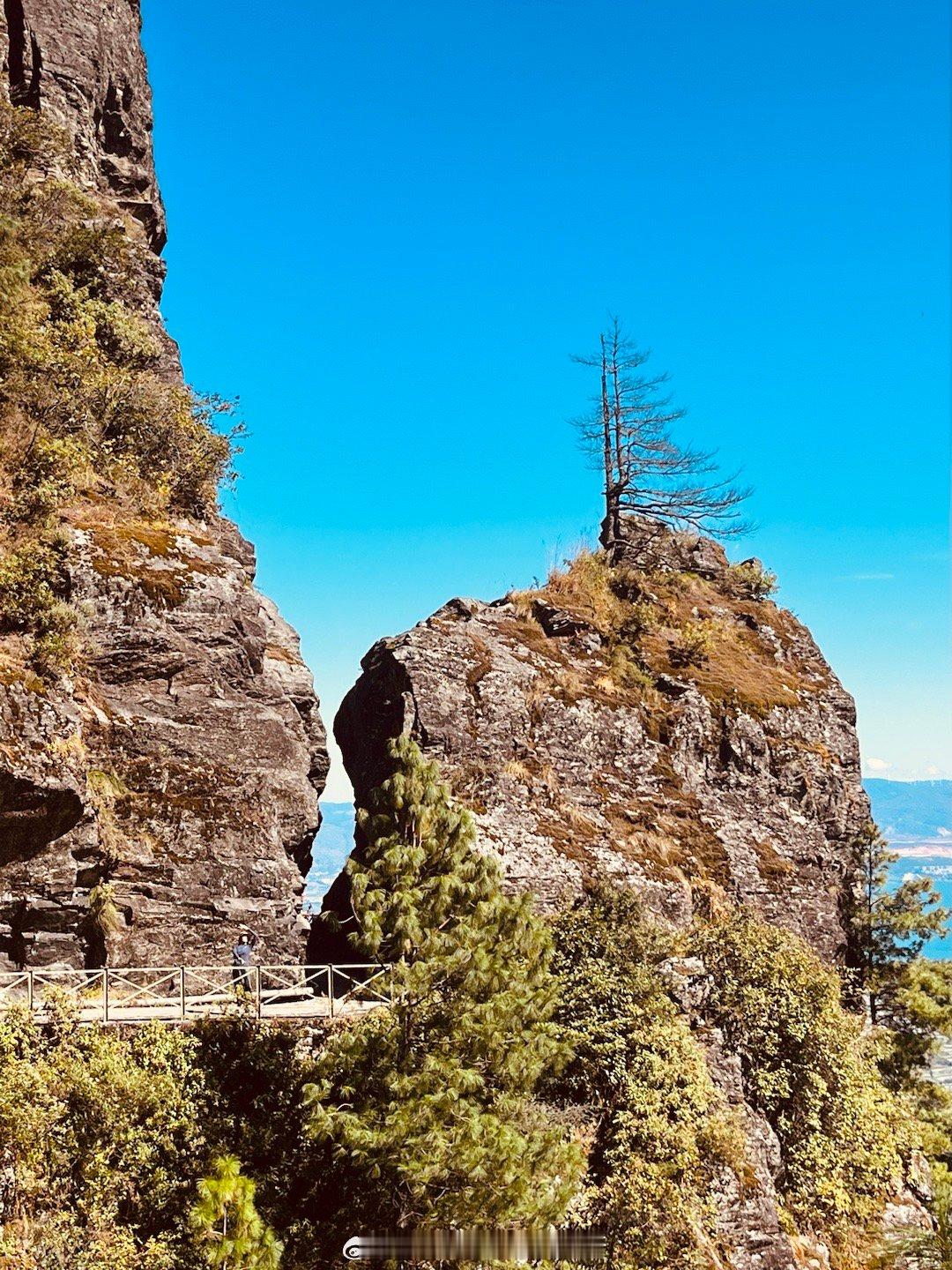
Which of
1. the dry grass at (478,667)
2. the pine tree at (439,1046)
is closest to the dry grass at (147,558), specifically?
the dry grass at (478,667)

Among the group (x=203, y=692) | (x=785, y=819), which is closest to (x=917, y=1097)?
(x=785, y=819)

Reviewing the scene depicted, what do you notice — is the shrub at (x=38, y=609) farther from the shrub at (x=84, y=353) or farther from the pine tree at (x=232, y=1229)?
the pine tree at (x=232, y=1229)

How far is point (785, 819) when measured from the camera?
1244 inches

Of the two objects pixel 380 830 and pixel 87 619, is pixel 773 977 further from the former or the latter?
pixel 87 619

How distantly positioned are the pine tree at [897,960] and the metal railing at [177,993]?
62.9 feet

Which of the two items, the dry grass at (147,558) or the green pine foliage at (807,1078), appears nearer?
the green pine foliage at (807,1078)

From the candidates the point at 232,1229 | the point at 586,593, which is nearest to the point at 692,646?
the point at 586,593

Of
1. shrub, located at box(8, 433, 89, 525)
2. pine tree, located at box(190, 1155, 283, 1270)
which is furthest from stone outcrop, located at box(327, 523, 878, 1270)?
shrub, located at box(8, 433, 89, 525)

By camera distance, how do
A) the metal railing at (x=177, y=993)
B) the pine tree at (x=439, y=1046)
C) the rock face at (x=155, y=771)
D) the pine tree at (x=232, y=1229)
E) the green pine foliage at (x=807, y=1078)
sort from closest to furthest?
the pine tree at (x=232, y=1229), the pine tree at (x=439, y=1046), the metal railing at (x=177, y=993), the rock face at (x=155, y=771), the green pine foliage at (x=807, y=1078)

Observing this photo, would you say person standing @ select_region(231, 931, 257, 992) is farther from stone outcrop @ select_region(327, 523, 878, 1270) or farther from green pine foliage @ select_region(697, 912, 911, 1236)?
green pine foliage @ select_region(697, 912, 911, 1236)

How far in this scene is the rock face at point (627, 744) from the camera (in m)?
27.5

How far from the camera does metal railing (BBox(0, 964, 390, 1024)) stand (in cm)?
1794

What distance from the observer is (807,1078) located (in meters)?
23.9

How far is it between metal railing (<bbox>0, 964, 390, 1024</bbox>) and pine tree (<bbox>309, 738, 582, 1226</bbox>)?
39.1 inches
